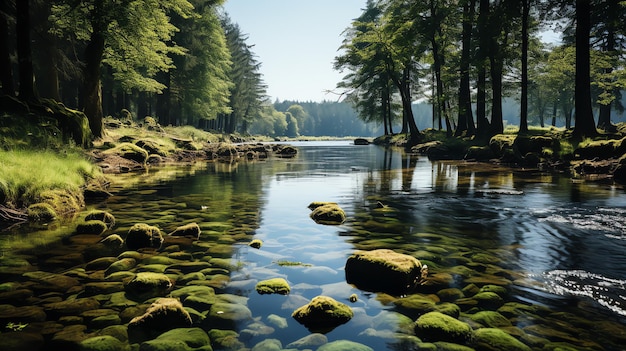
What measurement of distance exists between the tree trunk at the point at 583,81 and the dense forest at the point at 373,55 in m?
0.05

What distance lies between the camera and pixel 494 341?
382 centimetres

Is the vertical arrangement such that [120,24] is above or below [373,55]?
below

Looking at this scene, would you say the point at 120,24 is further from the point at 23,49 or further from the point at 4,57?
the point at 4,57

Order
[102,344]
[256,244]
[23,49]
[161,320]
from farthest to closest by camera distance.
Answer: [23,49]
[256,244]
[161,320]
[102,344]

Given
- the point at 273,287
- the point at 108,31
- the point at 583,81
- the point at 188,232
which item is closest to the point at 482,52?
the point at 583,81

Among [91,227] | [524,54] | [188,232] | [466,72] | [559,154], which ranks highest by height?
[466,72]

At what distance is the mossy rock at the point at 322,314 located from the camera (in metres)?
4.27

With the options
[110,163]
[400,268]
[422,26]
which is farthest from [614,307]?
[422,26]

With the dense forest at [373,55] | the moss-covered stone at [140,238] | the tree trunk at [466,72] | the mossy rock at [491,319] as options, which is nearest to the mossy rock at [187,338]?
the mossy rock at [491,319]

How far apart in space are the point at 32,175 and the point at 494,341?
10055 millimetres

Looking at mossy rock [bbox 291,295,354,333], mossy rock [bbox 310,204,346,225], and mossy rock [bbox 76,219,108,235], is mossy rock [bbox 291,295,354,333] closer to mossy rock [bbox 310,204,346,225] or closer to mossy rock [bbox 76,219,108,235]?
mossy rock [bbox 310,204,346,225]

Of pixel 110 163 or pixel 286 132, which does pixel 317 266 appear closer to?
pixel 110 163

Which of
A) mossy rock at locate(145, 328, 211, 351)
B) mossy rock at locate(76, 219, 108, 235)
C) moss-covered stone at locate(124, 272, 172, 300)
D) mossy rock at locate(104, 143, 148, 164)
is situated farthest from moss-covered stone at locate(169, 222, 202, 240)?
mossy rock at locate(104, 143, 148, 164)

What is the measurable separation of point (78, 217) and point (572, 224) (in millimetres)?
11077
